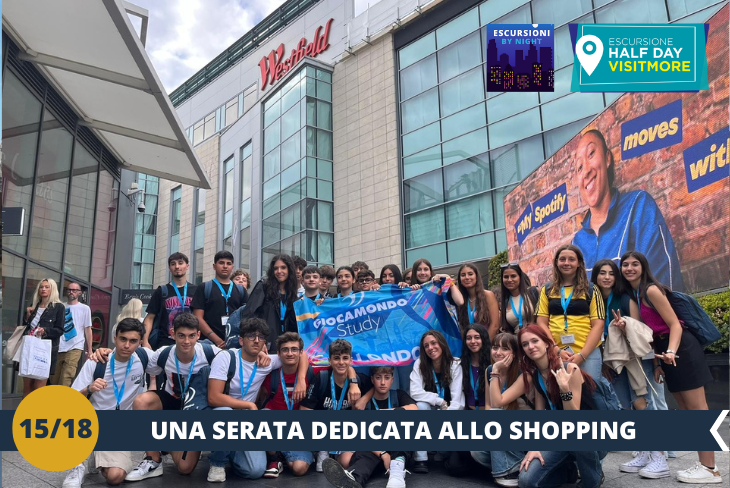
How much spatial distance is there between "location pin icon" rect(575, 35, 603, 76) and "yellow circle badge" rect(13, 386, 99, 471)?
7988mm

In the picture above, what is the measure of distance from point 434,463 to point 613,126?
7.52 m

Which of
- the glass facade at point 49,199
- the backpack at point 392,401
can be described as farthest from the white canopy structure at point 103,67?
the backpack at point 392,401

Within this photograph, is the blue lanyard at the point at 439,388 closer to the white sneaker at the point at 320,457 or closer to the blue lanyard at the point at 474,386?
the blue lanyard at the point at 474,386

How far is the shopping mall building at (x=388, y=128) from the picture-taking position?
18312mm

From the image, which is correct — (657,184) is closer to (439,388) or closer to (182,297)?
(439,388)

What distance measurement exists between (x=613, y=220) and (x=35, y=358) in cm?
949

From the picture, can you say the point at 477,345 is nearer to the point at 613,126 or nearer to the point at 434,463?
the point at 434,463

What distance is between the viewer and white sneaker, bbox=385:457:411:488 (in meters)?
4.27

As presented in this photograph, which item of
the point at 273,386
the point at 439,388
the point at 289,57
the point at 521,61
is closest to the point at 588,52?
the point at 521,61

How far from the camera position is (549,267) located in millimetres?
12070

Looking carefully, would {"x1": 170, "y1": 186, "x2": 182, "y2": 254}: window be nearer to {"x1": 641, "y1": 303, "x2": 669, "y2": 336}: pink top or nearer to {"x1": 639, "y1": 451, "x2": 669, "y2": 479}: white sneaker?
{"x1": 641, "y1": 303, "x2": 669, "y2": 336}: pink top

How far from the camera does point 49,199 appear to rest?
33.2 ft

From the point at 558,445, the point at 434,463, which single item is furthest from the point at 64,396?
the point at 558,445

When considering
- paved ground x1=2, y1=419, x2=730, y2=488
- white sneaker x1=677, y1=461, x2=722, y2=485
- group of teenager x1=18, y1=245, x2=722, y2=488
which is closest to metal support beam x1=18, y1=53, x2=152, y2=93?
group of teenager x1=18, y1=245, x2=722, y2=488
